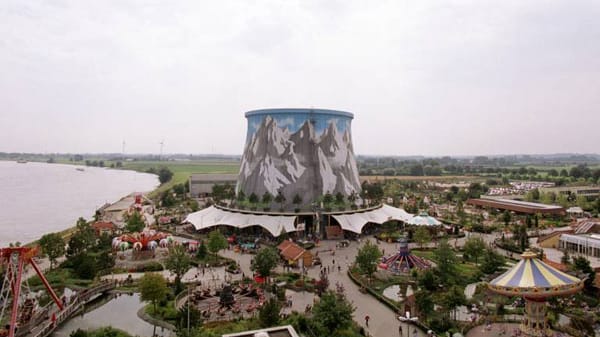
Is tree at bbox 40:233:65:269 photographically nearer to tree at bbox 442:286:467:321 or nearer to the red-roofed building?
the red-roofed building

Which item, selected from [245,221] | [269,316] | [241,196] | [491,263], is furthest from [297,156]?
[269,316]

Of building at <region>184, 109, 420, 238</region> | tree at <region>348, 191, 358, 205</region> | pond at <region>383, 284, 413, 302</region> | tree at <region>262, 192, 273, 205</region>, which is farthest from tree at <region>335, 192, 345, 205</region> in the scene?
pond at <region>383, 284, 413, 302</region>

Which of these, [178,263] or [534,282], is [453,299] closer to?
[534,282]

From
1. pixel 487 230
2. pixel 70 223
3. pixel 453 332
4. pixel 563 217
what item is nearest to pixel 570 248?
pixel 487 230

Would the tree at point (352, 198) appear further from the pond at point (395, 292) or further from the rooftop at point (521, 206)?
the rooftop at point (521, 206)

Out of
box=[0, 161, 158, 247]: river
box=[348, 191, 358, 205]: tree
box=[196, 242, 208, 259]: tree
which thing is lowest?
box=[0, 161, 158, 247]: river

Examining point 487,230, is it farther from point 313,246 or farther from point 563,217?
point 313,246

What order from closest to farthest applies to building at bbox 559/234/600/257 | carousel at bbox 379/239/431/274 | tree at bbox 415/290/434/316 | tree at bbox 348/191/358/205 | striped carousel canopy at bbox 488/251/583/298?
1. striped carousel canopy at bbox 488/251/583/298
2. tree at bbox 415/290/434/316
3. carousel at bbox 379/239/431/274
4. building at bbox 559/234/600/257
5. tree at bbox 348/191/358/205
